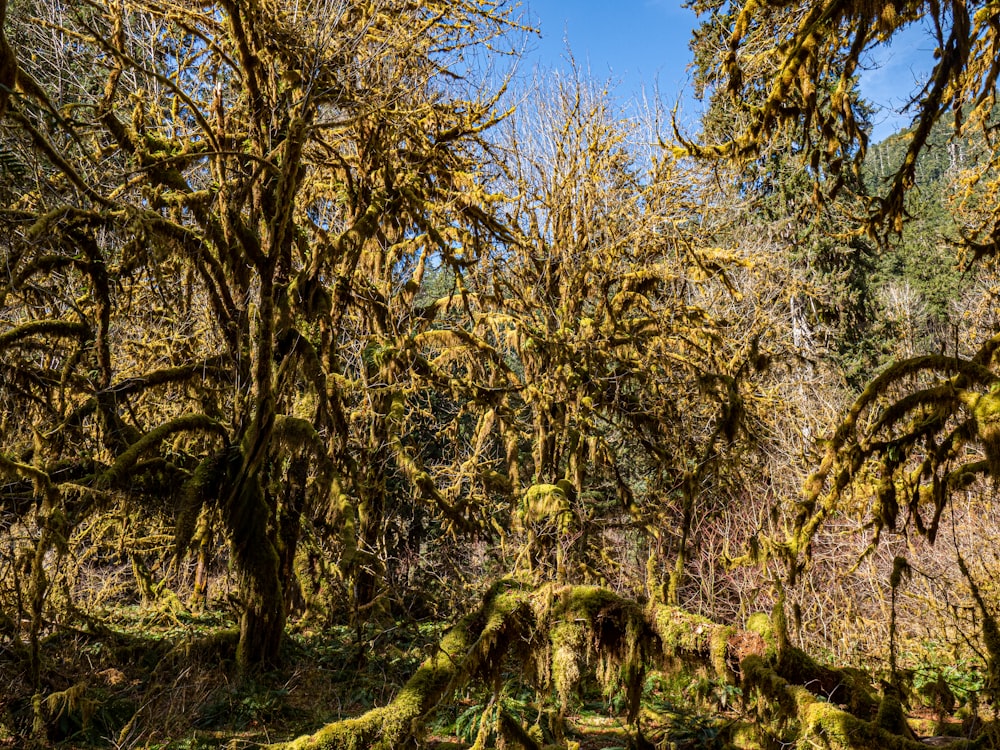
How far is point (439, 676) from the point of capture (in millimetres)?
3377

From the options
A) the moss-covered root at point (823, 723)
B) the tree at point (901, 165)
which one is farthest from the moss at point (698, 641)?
the tree at point (901, 165)

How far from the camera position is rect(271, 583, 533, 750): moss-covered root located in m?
2.97

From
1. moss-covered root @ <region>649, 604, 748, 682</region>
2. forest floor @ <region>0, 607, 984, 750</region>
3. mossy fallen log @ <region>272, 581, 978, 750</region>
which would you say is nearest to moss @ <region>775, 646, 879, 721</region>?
mossy fallen log @ <region>272, 581, 978, 750</region>

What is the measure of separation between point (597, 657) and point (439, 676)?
34.0 inches

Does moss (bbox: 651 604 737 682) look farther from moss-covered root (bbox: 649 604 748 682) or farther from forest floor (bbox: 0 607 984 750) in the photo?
forest floor (bbox: 0 607 984 750)

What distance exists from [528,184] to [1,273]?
780cm

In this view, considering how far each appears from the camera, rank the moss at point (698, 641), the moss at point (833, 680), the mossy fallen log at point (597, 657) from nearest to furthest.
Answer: the mossy fallen log at point (597, 657) < the moss at point (833, 680) < the moss at point (698, 641)

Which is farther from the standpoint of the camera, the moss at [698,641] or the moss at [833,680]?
the moss at [698,641]

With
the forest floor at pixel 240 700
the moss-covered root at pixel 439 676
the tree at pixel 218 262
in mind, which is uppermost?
the tree at pixel 218 262

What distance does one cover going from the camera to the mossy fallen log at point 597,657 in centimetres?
312

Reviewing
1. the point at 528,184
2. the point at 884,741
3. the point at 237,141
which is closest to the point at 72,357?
the point at 237,141

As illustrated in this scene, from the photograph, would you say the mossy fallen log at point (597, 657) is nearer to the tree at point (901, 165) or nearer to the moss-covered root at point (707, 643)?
the moss-covered root at point (707, 643)

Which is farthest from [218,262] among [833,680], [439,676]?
[833,680]

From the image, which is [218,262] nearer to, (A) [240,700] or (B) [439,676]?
(A) [240,700]
